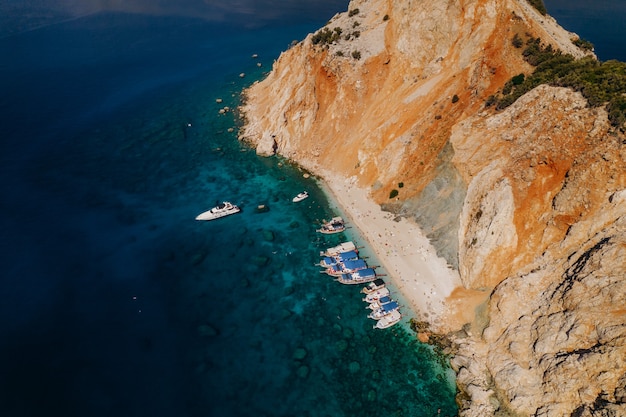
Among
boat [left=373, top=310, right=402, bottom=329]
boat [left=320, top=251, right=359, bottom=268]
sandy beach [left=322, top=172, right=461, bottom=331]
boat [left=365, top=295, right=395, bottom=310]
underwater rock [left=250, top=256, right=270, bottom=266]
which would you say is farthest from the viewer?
underwater rock [left=250, top=256, right=270, bottom=266]

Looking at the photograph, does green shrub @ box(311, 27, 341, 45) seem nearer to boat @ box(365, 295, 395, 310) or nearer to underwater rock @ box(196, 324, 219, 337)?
boat @ box(365, 295, 395, 310)

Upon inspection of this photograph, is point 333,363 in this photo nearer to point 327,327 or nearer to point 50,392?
point 327,327

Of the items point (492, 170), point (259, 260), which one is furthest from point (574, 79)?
point (259, 260)

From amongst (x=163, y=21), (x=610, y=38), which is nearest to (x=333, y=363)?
(x=610, y=38)

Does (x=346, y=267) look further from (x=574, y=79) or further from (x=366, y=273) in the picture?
(x=574, y=79)

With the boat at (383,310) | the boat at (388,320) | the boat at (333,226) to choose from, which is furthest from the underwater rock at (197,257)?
the boat at (388,320)

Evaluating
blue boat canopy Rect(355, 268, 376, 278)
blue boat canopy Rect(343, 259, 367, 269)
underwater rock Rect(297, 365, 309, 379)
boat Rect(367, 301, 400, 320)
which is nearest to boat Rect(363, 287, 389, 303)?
boat Rect(367, 301, 400, 320)
